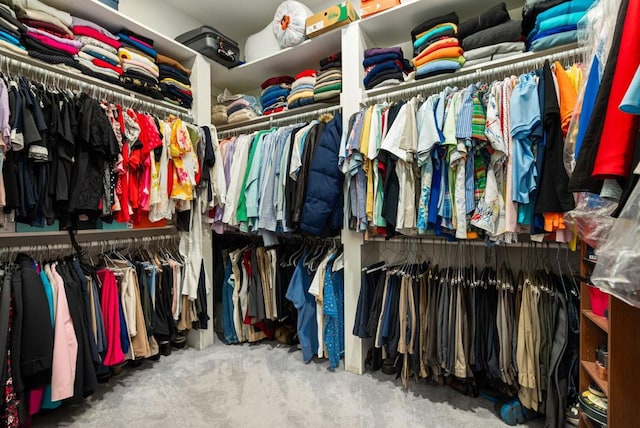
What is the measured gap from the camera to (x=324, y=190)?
1.96m

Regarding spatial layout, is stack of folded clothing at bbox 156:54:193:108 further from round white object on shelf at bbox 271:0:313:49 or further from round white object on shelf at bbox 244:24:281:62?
round white object on shelf at bbox 271:0:313:49

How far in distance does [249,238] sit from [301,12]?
1.91 metres

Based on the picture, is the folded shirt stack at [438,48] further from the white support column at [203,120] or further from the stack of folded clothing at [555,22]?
the white support column at [203,120]

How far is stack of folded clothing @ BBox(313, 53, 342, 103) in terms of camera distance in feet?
7.34

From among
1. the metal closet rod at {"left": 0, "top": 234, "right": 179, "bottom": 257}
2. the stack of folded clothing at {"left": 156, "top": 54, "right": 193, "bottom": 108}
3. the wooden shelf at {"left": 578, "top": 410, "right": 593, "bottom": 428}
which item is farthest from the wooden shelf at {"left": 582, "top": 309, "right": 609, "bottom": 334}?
the stack of folded clothing at {"left": 156, "top": 54, "right": 193, "bottom": 108}

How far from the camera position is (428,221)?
5.50 feet

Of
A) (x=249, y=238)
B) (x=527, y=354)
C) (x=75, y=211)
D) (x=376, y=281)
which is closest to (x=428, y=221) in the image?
(x=376, y=281)

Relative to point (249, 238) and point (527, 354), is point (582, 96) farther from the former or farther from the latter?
point (249, 238)

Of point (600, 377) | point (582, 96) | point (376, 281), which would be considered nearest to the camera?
point (582, 96)

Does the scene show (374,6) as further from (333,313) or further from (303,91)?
(333,313)

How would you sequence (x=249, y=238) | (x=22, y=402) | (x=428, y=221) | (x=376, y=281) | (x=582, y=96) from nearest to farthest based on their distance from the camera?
1. (x=582, y=96)
2. (x=22, y=402)
3. (x=428, y=221)
4. (x=376, y=281)
5. (x=249, y=238)

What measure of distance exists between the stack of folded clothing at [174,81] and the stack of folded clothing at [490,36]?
2.02 m

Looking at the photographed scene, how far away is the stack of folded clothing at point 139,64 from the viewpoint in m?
2.13

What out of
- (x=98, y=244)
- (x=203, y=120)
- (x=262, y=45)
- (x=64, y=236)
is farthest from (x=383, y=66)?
(x=64, y=236)
